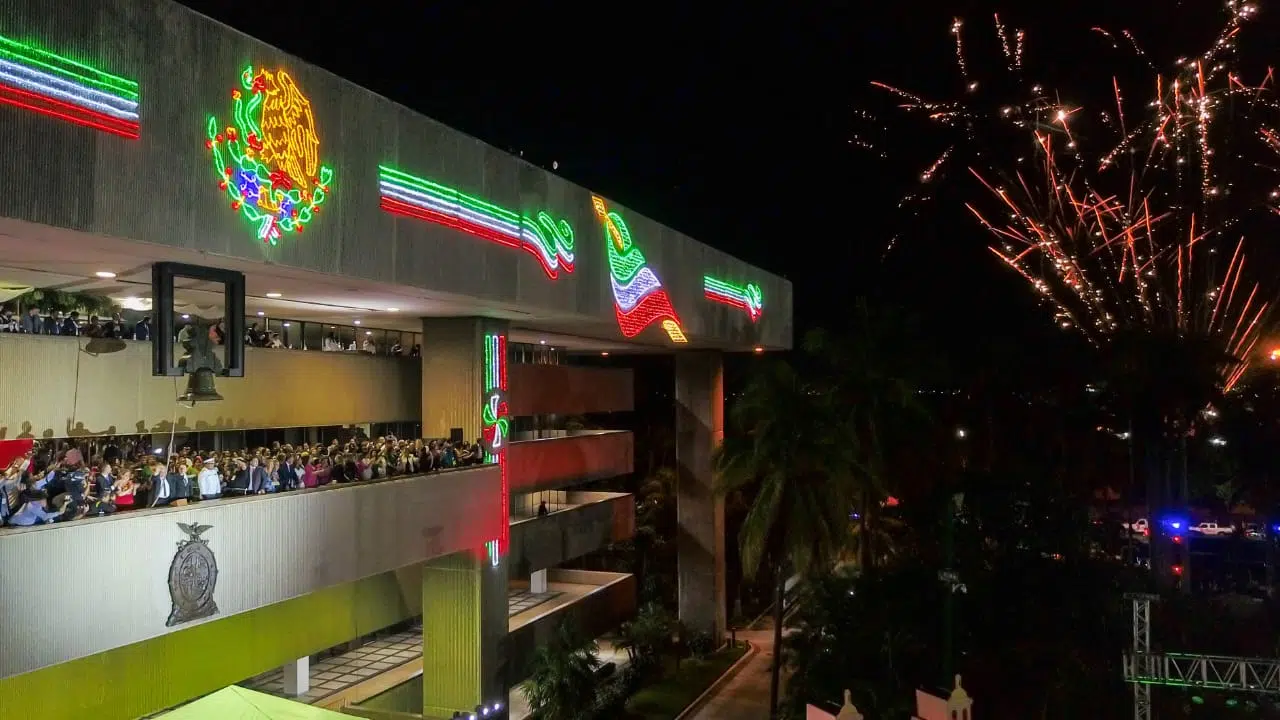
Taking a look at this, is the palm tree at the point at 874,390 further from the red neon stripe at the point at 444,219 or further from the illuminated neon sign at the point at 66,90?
the illuminated neon sign at the point at 66,90

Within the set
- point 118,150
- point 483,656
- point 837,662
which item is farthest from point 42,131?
point 837,662

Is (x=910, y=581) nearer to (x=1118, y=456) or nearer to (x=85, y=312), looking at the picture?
(x=1118, y=456)

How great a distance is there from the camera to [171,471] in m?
12.7

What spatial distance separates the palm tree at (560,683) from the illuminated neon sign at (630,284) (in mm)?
8746

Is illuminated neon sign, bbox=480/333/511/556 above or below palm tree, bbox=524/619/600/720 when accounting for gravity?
above

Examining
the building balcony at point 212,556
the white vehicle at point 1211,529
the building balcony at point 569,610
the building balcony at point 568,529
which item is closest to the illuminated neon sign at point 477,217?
the building balcony at point 212,556

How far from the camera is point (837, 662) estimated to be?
24.6 m

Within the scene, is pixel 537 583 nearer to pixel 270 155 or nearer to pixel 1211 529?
pixel 270 155

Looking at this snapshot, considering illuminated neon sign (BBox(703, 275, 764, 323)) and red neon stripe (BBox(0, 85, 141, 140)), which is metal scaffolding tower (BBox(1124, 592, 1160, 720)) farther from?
red neon stripe (BBox(0, 85, 141, 140))

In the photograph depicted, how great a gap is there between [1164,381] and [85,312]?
111 feet

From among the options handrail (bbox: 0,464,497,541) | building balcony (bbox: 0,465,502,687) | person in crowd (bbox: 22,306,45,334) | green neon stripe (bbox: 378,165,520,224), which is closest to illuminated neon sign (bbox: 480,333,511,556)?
building balcony (bbox: 0,465,502,687)

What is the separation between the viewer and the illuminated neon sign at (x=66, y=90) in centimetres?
955

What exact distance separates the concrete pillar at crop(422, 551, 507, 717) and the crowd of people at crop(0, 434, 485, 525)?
255cm

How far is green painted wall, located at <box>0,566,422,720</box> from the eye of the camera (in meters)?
13.2
